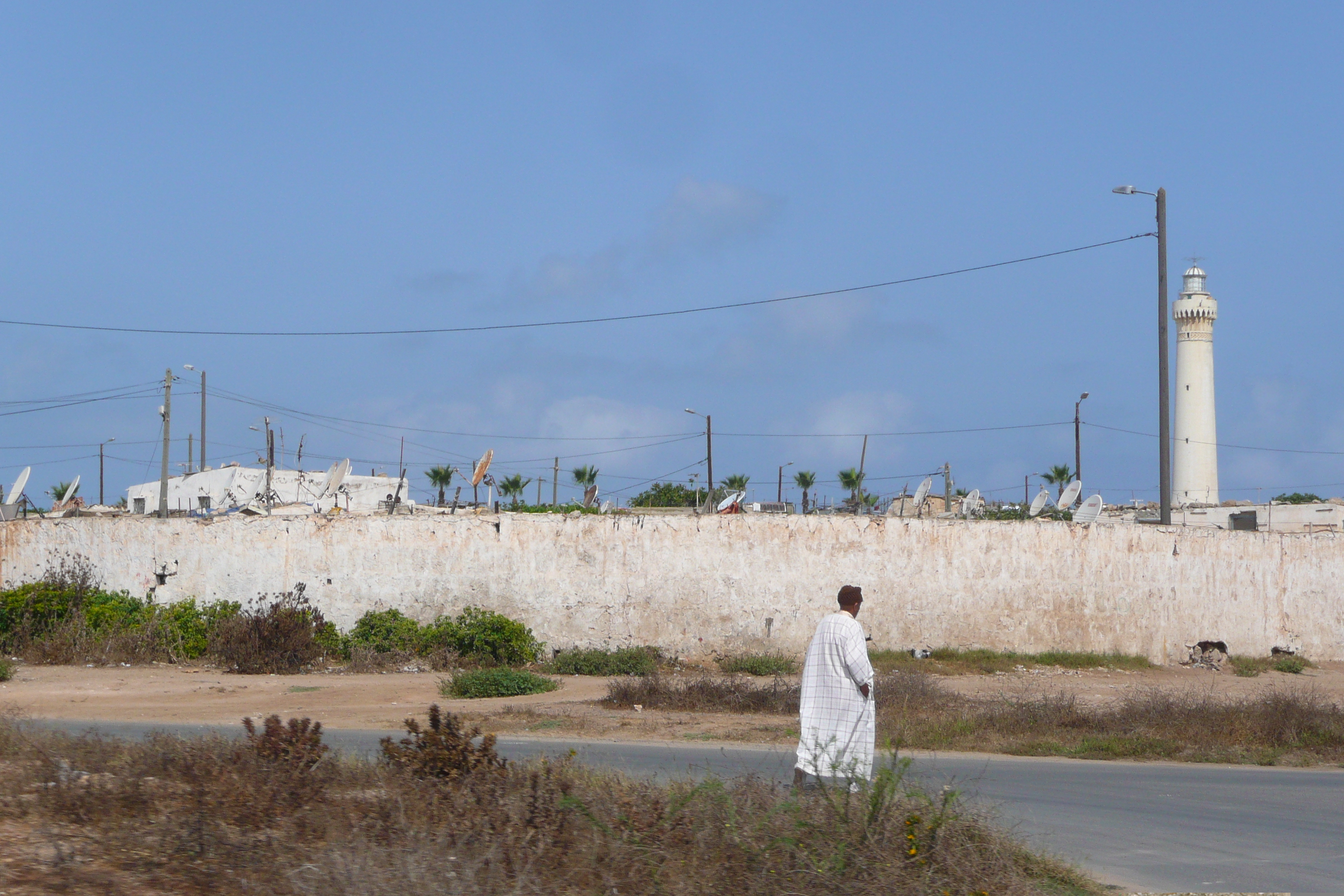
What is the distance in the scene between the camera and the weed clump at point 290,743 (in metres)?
7.05

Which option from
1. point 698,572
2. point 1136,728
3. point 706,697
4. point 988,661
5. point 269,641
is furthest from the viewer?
point 988,661

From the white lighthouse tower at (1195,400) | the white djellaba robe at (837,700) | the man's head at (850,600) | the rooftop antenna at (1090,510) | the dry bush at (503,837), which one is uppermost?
the white lighthouse tower at (1195,400)

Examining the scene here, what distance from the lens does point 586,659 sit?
20.6 meters

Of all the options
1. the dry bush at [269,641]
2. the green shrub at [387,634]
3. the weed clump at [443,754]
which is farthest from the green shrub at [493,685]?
the weed clump at [443,754]

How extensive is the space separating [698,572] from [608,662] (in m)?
2.41

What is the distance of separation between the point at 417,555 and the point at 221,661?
12.9 ft

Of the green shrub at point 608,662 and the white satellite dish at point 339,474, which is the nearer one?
the green shrub at point 608,662

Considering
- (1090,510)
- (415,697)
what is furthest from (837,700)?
(1090,510)

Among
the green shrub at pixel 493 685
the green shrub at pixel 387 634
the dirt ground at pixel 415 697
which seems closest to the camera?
the dirt ground at pixel 415 697

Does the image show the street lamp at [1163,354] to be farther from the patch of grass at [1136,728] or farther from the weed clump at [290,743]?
the weed clump at [290,743]

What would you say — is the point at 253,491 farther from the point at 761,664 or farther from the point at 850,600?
the point at 850,600

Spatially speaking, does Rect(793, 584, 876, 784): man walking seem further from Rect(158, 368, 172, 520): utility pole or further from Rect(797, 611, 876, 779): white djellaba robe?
Rect(158, 368, 172, 520): utility pole

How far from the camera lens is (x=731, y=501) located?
82.0 feet

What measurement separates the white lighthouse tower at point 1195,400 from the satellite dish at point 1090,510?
104 feet
